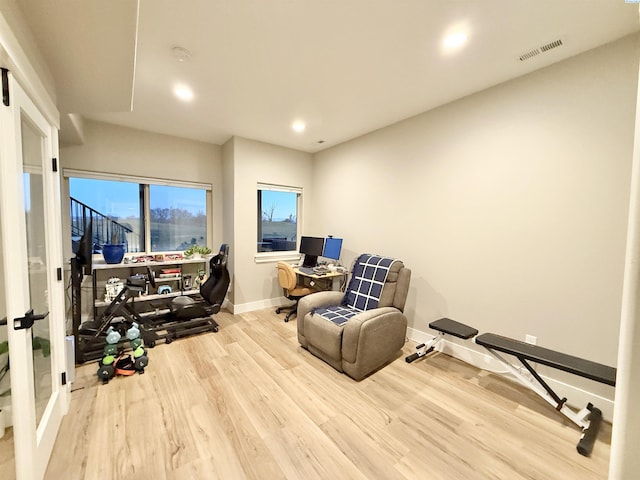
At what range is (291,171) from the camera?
15.1ft

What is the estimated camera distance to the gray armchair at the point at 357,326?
2.39m

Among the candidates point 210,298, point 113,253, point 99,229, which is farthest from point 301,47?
point 99,229

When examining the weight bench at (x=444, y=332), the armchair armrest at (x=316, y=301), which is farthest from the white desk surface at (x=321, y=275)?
the weight bench at (x=444, y=332)

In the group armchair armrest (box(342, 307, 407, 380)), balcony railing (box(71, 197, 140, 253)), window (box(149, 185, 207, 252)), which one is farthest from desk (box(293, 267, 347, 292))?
balcony railing (box(71, 197, 140, 253))

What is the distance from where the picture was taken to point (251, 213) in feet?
13.6

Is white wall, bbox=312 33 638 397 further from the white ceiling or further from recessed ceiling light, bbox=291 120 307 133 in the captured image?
recessed ceiling light, bbox=291 120 307 133

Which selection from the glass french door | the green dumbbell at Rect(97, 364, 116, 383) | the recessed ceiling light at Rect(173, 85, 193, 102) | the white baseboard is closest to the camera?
the glass french door

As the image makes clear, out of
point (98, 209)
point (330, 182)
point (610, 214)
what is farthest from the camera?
point (330, 182)

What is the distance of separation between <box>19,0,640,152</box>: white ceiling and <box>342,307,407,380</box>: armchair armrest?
2281 millimetres

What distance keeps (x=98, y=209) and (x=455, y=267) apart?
15.6 ft

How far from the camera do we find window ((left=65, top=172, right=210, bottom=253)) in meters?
3.51

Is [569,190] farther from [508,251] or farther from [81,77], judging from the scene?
[81,77]

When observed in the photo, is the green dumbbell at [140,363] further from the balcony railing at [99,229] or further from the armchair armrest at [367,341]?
the balcony railing at [99,229]

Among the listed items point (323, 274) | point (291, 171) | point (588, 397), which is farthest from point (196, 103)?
point (588, 397)
